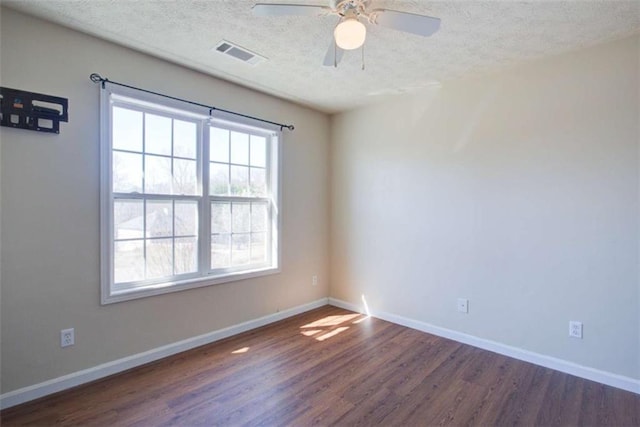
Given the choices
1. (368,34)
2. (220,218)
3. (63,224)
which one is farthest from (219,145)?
(368,34)

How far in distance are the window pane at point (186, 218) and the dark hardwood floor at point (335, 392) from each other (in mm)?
1072

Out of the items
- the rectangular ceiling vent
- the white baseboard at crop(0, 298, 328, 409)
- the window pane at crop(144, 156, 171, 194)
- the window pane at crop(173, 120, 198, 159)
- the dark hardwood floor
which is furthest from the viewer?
the window pane at crop(173, 120, 198, 159)

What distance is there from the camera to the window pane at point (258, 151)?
3592 millimetres

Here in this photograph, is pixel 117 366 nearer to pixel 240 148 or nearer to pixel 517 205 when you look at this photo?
pixel 240 148

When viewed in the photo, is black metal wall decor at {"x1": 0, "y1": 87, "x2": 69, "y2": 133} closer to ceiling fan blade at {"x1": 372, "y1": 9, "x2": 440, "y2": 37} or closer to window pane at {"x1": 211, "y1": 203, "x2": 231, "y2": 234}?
window pane at {"x1": 211, "y1": 203, "x2": 231, "y2": 234}

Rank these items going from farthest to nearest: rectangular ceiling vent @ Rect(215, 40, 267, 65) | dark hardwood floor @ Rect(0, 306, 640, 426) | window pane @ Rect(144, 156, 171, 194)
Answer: window pane @ Rect(144, 156, 171, 194), rectangular ceiling vent @ Rect(215, 40, 267, 65), dark hardwood floor @ Rect(0, 306, 640, 426)

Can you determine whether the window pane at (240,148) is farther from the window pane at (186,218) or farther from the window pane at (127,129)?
the window pane at (127,129)

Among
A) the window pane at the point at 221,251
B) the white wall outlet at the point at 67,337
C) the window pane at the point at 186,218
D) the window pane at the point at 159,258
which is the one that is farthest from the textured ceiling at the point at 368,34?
the white wall outlet at the point at 67,337

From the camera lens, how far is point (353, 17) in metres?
1.92

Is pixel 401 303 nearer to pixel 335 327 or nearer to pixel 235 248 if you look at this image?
pixel 335 327

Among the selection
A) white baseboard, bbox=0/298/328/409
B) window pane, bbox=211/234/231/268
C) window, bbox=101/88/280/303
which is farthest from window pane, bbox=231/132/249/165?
white baseboard, bbox=0/298/328/409

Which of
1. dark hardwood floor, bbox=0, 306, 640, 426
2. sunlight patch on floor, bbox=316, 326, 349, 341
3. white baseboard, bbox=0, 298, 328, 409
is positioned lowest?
dark hardwood floor, bbox=0, 306, 640, 426

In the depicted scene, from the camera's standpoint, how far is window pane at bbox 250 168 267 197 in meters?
3.59

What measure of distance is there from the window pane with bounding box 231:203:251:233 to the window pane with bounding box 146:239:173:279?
2.26ft
